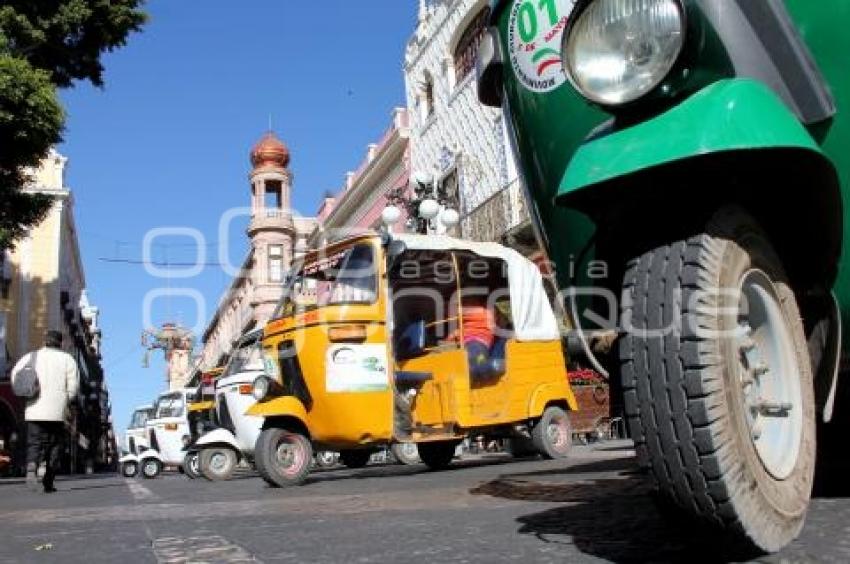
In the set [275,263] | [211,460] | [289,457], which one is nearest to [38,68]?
[211,460]

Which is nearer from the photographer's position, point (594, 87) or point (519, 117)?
point (594, 87)

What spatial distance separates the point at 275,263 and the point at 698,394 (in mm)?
49250

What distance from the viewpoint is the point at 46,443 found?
908 cm

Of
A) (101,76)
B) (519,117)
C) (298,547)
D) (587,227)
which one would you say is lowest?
(298,547)

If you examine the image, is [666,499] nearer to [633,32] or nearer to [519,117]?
[633,32]

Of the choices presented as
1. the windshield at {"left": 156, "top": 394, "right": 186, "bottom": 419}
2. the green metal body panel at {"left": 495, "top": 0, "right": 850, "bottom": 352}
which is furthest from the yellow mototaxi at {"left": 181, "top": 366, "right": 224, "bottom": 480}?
the green metal body panel at {"left": 495, "top": 0, "right": 850, "bottom": 352}

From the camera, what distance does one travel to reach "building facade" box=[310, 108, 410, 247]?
87.5 feet

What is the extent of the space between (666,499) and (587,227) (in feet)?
4.55

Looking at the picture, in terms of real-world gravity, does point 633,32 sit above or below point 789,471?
above

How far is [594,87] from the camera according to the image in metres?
2.17

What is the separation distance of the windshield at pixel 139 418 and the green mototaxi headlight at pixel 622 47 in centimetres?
2457

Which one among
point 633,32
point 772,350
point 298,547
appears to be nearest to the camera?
point 633,32

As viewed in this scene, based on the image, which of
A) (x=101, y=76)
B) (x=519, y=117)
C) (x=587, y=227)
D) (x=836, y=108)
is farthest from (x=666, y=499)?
(x=101, y=76)

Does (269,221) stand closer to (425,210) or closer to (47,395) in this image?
(425,210)
